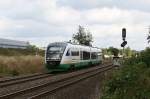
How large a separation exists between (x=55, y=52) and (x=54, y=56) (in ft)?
1.36

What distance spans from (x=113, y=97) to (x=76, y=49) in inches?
1214

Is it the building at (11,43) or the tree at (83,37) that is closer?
the tree at (83,37)

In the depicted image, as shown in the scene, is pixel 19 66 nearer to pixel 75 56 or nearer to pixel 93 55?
pixel 75 56

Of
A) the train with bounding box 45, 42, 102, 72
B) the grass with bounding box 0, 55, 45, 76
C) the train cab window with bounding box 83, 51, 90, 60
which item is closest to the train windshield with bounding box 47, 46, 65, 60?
the train with bounding box 45, 42, 102, 72

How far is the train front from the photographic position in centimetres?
3978

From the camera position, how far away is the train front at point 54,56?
39.8m

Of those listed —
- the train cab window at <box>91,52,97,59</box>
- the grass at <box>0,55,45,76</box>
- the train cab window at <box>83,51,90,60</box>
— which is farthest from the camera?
the train cab window at <box>91,52,97,59</box>

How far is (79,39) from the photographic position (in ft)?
303

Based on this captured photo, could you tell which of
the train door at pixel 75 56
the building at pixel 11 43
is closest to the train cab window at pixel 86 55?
the train door at pixel 75 56

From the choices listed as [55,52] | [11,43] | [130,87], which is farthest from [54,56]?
[11,43]

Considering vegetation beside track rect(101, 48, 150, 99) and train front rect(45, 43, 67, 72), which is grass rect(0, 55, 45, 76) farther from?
vegetation beside track rect(101, 48, 150, 99)

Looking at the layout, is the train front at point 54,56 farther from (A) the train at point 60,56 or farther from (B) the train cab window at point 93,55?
(B) the train cab window at point 93,55

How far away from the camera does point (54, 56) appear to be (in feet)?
131

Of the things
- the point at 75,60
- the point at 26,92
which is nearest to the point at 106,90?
the point at 26,92
